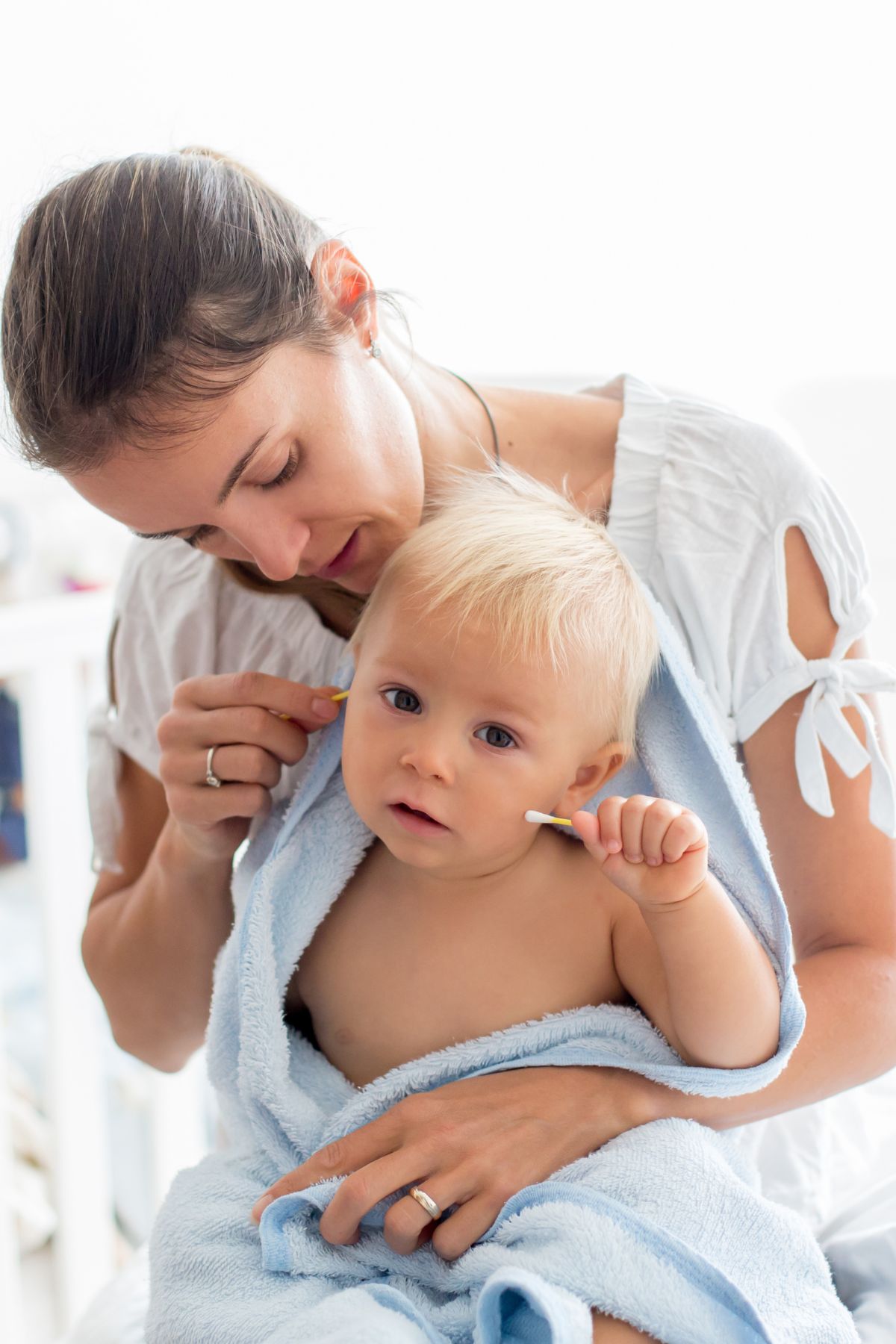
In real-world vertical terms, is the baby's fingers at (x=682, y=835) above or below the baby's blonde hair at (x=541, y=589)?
below

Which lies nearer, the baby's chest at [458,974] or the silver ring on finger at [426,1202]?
the silver ring on finger at [426,1202]

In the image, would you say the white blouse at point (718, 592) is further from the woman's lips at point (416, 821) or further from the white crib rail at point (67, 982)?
the white crib rail at point (67, 982)

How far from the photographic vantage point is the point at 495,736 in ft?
2.97

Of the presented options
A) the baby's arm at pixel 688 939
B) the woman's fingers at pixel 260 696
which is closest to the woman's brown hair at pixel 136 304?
the woman's fingers at pixel 260 696

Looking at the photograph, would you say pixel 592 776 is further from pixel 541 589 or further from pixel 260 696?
pixel 260 696

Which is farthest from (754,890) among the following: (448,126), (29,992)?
(29,992)

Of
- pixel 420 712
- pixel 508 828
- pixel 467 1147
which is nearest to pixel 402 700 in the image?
pixel 420 712

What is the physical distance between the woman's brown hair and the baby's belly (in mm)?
455

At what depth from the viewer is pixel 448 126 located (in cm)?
193

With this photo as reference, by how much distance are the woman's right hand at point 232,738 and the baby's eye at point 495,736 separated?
181 millimetres

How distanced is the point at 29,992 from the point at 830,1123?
1.59 meters

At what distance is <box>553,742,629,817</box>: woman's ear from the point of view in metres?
0.95

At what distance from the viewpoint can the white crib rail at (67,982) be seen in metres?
1.66

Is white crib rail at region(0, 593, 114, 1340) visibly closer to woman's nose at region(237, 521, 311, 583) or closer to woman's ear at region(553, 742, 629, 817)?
woman's nose at region(237, 521, 311, 583)
